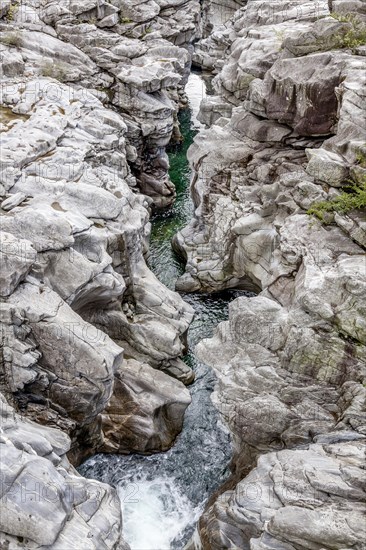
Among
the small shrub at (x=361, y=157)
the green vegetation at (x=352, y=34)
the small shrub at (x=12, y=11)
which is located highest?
the green vegetation at (x=352, y=34)

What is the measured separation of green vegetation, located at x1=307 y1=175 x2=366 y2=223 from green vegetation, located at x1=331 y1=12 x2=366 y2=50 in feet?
32.3

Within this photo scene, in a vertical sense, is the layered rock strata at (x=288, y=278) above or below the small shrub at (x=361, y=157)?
below

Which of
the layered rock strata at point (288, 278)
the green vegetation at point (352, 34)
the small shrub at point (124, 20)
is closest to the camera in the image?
A: the layered rock strata at point (288, 278)

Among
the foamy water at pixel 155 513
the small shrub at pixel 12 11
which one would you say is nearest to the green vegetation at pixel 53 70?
the small shrub at pixel 12 11

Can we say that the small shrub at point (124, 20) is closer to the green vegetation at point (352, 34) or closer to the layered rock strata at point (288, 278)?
the layered rock strata at point (288, 278)

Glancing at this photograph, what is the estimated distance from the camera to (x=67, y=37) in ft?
125

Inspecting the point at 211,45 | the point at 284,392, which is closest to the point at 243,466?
the point at 284,392

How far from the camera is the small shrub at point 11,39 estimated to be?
110 feet

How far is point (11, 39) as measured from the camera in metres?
33.6

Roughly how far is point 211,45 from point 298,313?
43118 millimetres

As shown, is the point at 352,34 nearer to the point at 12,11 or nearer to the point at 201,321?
the point at 201,321

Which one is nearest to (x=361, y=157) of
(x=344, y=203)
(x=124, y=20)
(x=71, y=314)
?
(x=344, y=203)

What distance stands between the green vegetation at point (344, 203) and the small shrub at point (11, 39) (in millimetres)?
24036

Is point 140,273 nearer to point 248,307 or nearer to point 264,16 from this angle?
point 248,307
